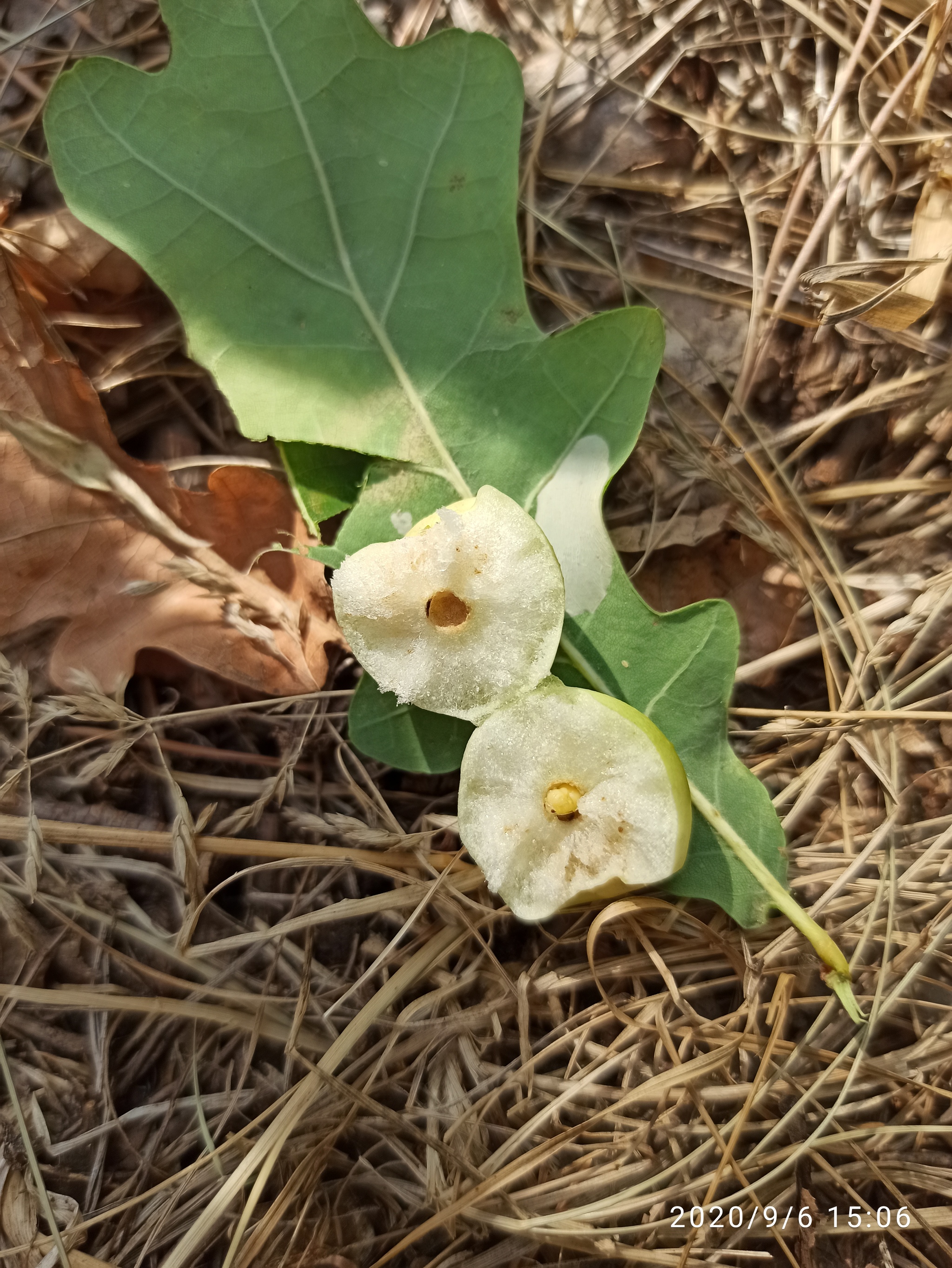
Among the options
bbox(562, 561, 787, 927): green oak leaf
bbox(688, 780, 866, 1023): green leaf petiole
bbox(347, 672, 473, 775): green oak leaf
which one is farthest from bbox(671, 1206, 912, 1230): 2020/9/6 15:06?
bbox(347, 672, 473, 775): green oak leaf

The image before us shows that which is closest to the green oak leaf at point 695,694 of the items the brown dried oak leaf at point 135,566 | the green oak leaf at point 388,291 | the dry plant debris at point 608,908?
the green oak leaf at point 388,291

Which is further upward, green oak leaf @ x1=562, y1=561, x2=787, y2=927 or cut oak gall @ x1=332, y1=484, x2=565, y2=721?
cut oak gall @ x1=332, y1=484, x2=565, y2=721

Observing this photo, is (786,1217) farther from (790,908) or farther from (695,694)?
(695,694)

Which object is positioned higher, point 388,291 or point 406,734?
point 388,291

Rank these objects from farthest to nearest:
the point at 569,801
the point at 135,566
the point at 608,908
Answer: the point at 135,566 < the point at 608,908 < the point at 569,801

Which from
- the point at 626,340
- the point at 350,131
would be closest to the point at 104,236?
the point at 350,131

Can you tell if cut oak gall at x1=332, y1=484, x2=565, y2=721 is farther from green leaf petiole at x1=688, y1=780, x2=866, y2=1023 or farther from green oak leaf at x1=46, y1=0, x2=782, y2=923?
green leaf petiole at x1=688, y1=780, x2=866, y2=1023

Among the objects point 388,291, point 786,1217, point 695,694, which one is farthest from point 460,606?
point 786,1217

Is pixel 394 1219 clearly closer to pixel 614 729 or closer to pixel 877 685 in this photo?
pixel 614 729
